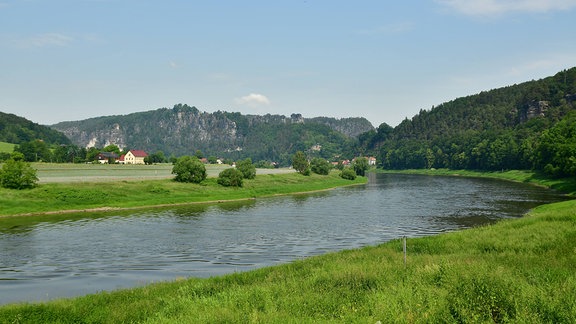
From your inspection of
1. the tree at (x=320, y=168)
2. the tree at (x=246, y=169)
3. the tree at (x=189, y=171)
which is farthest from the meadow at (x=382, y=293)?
the tree at (x=320, y=168)

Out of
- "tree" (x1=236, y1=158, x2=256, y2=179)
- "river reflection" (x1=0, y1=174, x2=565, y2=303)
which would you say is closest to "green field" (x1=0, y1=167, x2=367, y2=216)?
"tree" (x1=236, y1=158, x2=256, y2=179)

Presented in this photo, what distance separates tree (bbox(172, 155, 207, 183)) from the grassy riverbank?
2404mm

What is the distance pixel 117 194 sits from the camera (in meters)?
83.4

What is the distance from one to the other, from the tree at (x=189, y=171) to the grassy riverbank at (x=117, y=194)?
2.40 metres

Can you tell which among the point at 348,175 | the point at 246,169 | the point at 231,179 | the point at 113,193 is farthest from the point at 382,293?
the point at 348,175

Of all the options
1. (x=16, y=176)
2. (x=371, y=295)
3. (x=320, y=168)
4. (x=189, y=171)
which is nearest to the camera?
(x=371, y=295)

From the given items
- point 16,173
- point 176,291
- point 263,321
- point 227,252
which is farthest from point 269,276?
point 16,173

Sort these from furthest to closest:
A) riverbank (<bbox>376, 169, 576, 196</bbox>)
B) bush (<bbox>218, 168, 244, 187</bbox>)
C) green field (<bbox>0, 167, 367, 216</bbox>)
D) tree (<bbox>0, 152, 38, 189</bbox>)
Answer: bush (<bbox>218, 168, 244, 187</bbox>)
riverbank (<bbox>376, 169, 576, 196</bbox>)
tree (<bbox>0, 152, 38, 189</bbox>)
green field (<bbox>0, 167, 367, 216</bbox>)

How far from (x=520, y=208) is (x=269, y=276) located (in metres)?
59.5

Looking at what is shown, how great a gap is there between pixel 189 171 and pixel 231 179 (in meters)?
10.7

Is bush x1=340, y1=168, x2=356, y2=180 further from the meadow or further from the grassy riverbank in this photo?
the meadow

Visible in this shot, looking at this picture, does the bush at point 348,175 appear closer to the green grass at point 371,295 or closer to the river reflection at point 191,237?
the river reflection at point 191,237

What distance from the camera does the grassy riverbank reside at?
231 feet

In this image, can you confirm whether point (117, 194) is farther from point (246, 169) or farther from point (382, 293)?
point (382, 293)
